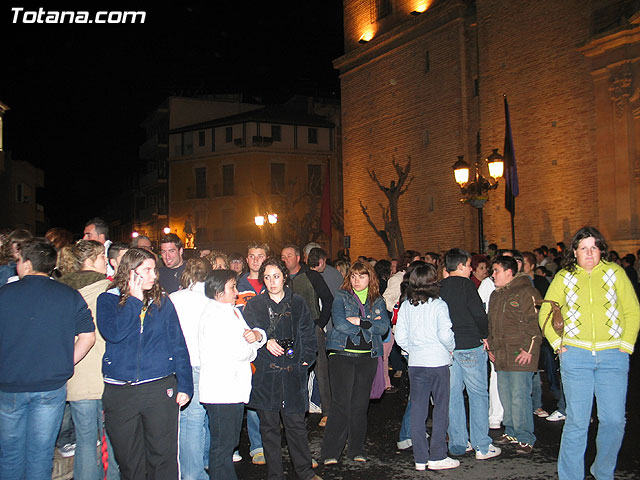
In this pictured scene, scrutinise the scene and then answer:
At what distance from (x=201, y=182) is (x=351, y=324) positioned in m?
44.6

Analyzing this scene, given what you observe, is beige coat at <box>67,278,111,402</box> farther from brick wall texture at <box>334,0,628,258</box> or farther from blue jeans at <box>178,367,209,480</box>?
brick wall texture at <box>334,0,628,258</box>

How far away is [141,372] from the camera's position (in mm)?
4645

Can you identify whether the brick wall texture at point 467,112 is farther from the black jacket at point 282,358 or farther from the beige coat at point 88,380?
the beige coat at point 88,380

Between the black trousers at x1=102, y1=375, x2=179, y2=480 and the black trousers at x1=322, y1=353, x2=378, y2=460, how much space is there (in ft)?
7.01

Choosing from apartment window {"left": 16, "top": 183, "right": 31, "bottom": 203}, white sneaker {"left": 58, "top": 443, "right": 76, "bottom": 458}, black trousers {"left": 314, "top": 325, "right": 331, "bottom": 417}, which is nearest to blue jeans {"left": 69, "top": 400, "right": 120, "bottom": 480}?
white sneaker {"left": 58, "top": 443, "right": 76, "bottom": 458}

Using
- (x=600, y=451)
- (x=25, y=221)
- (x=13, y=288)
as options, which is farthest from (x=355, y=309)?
(x=25, y=221)

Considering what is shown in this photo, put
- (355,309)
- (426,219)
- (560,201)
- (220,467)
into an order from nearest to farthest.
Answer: (220,467)
(355,309)
(560,201)
(426,219)

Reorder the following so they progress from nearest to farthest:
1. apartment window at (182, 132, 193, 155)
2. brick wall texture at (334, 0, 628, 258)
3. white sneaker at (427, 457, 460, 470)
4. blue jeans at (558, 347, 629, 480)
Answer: blue jeans at (558, 347, 629, 480) → white sneaker at (427, 457, 460, 470) → brick wall texture at (334, 0, 628, 258) → apartment window at (182, 132, 193, 155)

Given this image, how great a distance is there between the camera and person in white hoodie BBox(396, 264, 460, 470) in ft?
20.8

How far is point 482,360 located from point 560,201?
15831 millimetres

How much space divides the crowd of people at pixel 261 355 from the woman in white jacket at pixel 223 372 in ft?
0.04

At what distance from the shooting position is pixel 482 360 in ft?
22.5

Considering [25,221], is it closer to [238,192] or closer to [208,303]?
[238,192]

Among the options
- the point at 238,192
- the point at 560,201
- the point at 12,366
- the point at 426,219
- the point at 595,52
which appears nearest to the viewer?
the point at 12,366
